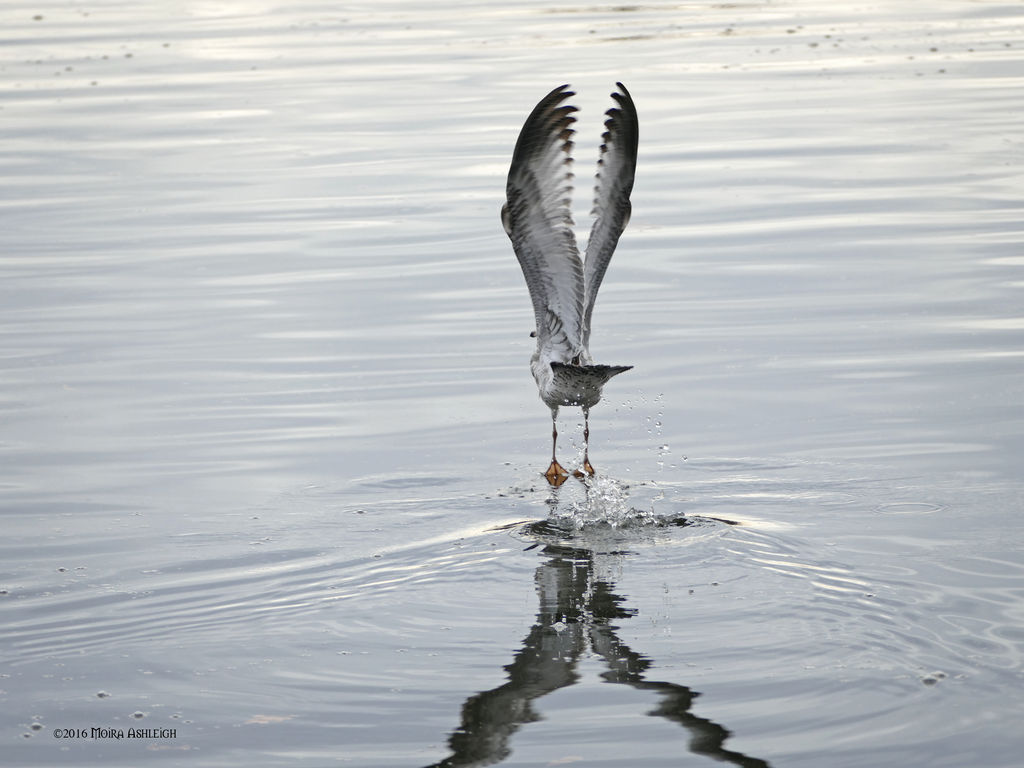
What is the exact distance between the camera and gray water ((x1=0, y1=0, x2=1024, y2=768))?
231 inches

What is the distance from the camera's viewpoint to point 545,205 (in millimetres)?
8039

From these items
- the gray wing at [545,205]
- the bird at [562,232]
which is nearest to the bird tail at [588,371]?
the bird at [562,232]

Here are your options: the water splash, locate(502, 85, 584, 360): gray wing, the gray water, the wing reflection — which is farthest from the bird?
the wing reflection

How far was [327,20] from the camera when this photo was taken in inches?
1127

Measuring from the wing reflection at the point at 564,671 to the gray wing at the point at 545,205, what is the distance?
1.67 metres

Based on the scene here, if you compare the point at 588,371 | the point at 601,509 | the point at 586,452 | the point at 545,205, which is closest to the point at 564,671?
the point at 601,509

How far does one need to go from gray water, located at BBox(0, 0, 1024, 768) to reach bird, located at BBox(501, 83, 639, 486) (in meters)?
0.58

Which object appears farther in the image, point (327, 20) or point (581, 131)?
point (327, 20)

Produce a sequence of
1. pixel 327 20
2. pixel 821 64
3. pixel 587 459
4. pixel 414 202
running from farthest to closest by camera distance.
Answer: pixel 327 20 → pixel 821 64 → pixel 414 202 → pixel 587 459

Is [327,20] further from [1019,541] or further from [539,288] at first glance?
[1019,541]

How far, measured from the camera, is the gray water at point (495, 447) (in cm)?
586

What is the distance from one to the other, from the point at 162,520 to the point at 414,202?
737cm

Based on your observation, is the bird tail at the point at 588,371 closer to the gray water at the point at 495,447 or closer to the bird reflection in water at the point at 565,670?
the gray water at the point at 495,447

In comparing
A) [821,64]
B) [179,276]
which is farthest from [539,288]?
[821,64]
